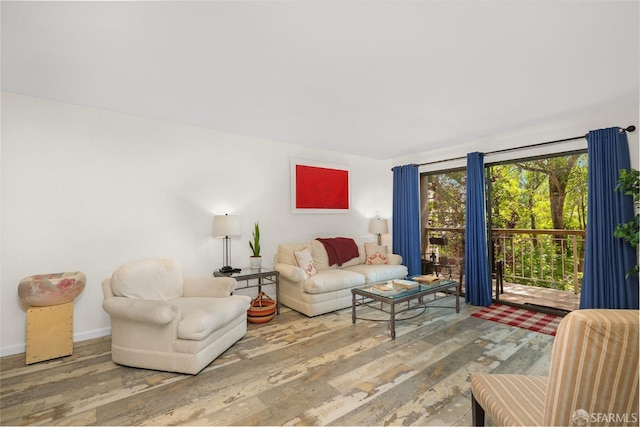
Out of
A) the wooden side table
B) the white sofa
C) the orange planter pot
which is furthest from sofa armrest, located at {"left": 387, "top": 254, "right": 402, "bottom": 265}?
the orange planter pot

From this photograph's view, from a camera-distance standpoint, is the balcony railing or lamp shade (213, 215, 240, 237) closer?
lamp shade (213, 215, 240, 237)

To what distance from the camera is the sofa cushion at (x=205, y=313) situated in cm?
234

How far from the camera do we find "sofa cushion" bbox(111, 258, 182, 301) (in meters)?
2.57

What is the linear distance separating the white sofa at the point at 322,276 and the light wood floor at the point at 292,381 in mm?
580

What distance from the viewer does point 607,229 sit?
3.24 meters

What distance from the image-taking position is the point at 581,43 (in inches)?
81.0

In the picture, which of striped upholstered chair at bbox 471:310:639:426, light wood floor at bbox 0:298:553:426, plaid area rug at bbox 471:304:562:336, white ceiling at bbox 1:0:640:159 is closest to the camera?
striped upholstered chair at bbox 471:310:639:426

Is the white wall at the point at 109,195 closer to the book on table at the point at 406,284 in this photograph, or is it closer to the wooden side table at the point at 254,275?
the wooden side table at the point at 254,275

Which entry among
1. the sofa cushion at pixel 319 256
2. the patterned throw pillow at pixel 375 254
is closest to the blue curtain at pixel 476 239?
the patterned throw pillow at pixel 375 254

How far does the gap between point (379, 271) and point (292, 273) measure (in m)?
1.37

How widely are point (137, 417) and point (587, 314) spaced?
7.74 feet

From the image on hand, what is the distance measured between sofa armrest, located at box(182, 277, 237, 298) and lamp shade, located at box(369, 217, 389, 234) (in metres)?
2.97

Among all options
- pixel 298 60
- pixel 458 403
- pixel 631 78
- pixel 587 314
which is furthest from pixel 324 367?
pixel 631 78

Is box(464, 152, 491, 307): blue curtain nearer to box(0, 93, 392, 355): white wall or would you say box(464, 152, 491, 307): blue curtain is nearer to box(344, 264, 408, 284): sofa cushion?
box(344, 264, 408, 284): sofa cushion
